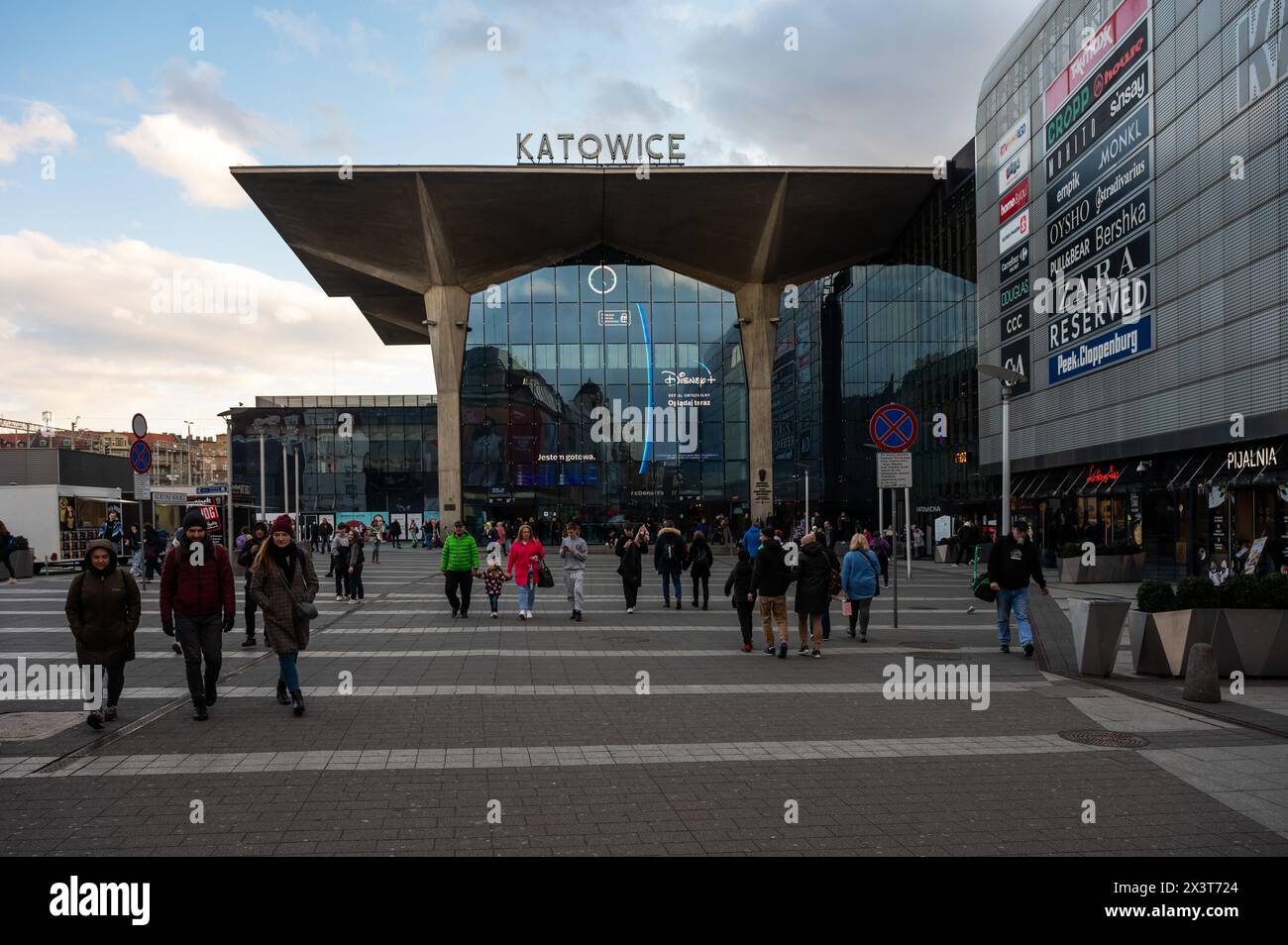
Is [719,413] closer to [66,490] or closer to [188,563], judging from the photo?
[66,490]

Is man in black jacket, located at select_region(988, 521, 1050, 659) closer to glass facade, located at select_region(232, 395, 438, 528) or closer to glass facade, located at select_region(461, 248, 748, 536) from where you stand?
glass facade, located at select_region(461, 248, 748, 536)

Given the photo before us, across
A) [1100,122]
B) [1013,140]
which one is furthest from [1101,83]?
[1013,140]

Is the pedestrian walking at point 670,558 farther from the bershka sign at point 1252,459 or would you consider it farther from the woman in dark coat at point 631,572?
the bershka sign at point 1252,459

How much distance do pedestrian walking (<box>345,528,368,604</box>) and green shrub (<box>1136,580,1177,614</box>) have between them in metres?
14.8

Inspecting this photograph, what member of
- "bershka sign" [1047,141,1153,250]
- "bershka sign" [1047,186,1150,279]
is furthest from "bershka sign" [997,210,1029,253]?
"bershka sign" [1047,186,1150,279]

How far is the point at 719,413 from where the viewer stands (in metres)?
53.4

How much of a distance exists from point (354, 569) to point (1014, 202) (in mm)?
26164

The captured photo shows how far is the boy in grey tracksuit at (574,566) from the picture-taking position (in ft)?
56.7

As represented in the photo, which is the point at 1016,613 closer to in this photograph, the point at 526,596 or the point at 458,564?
the point at 526,596

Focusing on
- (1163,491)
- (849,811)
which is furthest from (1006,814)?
(1163,491)

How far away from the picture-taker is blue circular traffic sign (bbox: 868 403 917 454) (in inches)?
618

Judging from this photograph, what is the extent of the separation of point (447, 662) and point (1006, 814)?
25.2 ft

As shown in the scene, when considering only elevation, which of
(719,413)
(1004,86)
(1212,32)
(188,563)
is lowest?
(188,563)

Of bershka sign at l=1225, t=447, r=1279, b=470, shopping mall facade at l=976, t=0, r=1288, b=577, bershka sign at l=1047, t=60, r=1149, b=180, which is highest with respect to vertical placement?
→ bershka sign at l=1047, t=60, r=1149, b=180
